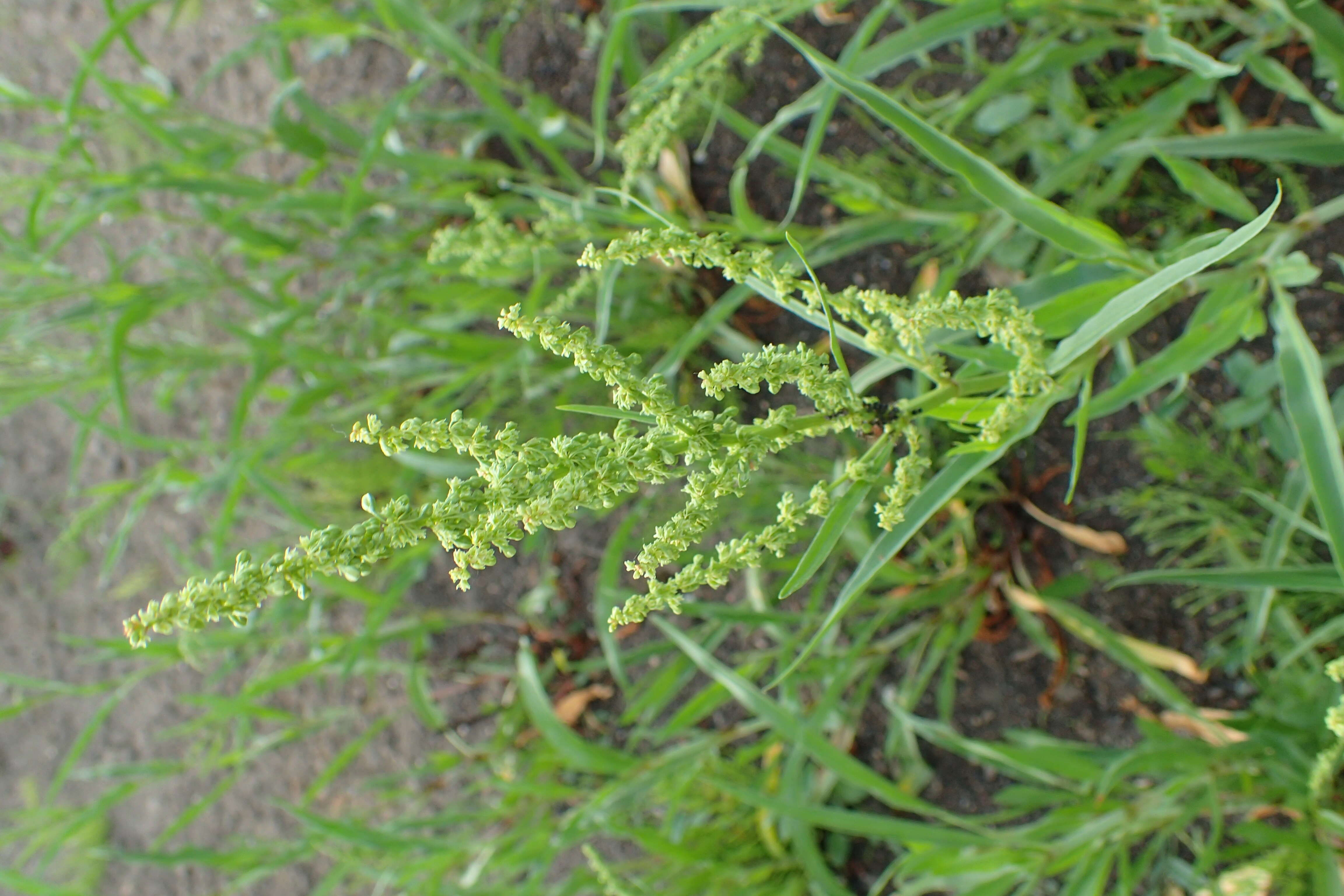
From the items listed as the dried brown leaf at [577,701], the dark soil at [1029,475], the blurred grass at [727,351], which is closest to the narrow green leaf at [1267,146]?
the blurred grass at [727,351]

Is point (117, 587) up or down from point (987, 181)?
down

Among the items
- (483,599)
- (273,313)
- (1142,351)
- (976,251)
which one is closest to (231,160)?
(273,313)

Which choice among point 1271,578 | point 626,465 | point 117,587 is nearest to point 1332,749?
point 1271,578

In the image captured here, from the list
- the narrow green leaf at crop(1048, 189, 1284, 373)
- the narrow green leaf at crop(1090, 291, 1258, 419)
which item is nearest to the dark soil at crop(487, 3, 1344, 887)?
the narrow green leaf at crop(1090, 291, 1258, 419)

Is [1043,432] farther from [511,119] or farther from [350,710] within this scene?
[350,710]

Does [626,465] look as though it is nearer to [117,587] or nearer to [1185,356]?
[1185,356]

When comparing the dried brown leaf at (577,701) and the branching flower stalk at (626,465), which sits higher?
the branching flower stalk at (626,465)

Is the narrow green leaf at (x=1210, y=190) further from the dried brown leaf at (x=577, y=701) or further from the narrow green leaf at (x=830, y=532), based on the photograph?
the dried brown leaf at (x=577, y=701)
